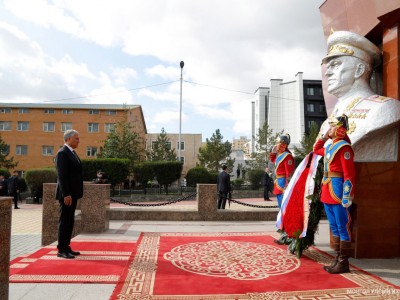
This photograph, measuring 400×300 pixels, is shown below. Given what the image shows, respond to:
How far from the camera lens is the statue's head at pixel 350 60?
5.64m

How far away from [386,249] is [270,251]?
5.59 feet

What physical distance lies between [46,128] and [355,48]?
146 ft

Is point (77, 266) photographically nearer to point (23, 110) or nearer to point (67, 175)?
point (67, 175)

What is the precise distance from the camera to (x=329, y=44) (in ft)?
19.7

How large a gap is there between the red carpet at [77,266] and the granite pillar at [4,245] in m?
1.38

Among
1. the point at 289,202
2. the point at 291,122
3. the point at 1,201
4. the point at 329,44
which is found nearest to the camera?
the point at 1,201

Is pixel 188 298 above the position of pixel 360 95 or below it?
below

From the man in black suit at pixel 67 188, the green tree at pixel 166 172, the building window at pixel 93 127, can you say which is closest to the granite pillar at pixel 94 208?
the man in black suit at pixel 67 188

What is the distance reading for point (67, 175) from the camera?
17.1 ft

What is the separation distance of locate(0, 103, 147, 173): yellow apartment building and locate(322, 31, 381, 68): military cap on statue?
39849mm

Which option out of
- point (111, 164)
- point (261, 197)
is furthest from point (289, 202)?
point (261, 197)

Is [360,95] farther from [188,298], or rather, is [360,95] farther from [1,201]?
[1,201]

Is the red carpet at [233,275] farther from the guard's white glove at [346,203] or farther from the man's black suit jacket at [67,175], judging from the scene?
the man's black suit jacket at [67,175]

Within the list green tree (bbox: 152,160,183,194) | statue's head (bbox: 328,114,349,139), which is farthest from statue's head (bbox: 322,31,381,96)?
green tree (bbox: 152,160,183,194)
